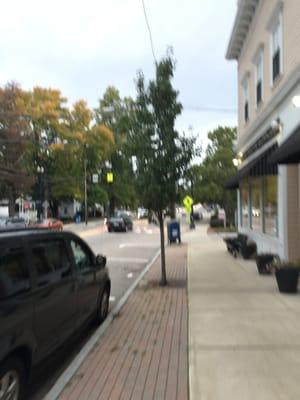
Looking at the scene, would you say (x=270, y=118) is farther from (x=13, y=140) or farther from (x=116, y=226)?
(x=13, y=140)

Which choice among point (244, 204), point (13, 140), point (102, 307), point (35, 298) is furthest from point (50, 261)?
point (13, 140)

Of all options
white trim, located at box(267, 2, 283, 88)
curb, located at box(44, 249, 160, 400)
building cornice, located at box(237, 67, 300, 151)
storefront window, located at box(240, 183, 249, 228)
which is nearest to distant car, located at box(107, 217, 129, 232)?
storefront window, located at box(240, 183, 249, 228)

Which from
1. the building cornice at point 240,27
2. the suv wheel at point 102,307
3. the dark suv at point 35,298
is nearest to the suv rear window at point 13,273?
the dark suv at point 35,298

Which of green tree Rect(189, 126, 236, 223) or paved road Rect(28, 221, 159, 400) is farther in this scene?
green tree Rect(189, 126, 236, 223)

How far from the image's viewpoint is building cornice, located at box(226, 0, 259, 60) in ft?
48.4

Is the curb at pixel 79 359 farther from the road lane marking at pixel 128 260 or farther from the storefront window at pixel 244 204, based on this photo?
the storefront window at pixel 244 204

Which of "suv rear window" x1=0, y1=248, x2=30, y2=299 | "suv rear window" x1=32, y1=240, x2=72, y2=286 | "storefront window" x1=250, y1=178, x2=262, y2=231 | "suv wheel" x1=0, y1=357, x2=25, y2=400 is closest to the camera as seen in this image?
"suv wheel" x1=0, y1=357, x2=25, y2=400

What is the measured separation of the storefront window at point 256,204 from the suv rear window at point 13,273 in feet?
39.1

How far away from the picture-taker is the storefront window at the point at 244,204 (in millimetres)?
18000

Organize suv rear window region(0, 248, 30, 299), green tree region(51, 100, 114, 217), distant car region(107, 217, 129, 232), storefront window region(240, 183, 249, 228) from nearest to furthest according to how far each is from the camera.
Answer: suv rear window region(0, 248, 30, 299), storefront window region(240, 183, 249, 228), distant car region(107, 217, 129, 232), green tree region(51, 100, 114, 217)

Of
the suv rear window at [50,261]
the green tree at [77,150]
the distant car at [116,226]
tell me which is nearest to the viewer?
the suv rear window at [50,261]

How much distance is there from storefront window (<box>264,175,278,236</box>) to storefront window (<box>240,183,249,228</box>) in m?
3.67

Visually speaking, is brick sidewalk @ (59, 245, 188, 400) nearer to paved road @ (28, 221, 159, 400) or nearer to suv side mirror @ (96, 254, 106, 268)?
paved road @ (28, 221, 159, 400)

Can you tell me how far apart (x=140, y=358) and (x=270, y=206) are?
9.07 m
